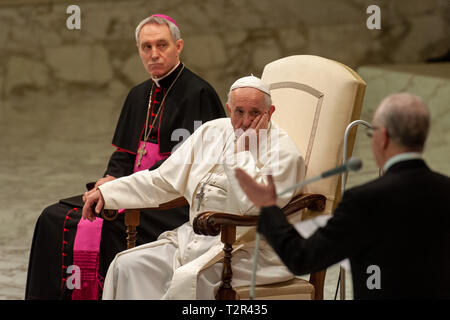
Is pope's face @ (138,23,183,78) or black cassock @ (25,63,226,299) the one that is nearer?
black cassock @ (25,63,226,299)

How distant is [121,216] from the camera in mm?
4625

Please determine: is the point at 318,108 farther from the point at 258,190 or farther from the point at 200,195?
the point at 258,190

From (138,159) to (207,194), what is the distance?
1.01m

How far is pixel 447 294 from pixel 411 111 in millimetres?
646

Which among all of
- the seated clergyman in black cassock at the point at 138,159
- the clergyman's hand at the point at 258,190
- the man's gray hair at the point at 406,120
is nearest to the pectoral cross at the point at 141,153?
the seated clergyman in black cassock at the point at 138,159

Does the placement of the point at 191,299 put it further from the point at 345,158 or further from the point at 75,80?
the point at 75,80

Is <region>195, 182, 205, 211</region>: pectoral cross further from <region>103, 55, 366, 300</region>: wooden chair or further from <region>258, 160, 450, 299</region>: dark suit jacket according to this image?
<region>258, 160, 450, 299</region>: dark suit jacket

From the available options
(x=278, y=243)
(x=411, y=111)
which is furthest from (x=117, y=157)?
(x=411, y=111)

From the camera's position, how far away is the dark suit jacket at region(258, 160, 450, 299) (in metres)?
2.78

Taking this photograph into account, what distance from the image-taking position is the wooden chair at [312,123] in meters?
3.91
